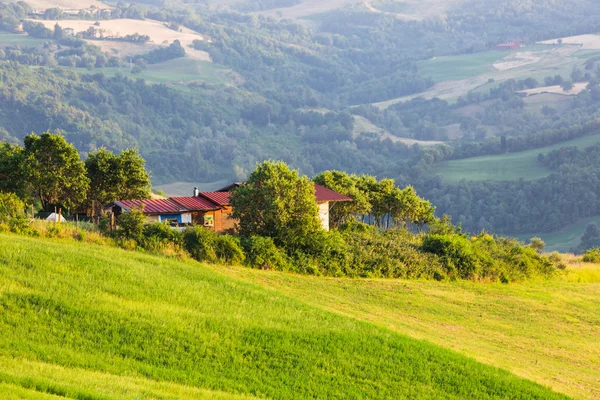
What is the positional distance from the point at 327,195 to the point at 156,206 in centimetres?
979

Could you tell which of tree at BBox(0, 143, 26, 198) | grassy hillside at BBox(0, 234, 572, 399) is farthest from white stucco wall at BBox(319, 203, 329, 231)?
grassy hillside at BBox(0, 234, 572, 399)

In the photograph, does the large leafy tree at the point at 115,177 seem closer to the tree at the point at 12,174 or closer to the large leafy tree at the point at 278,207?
the tree at the point at 12,174

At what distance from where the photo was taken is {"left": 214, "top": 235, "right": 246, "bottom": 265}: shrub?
115ft

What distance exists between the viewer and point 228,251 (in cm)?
3544

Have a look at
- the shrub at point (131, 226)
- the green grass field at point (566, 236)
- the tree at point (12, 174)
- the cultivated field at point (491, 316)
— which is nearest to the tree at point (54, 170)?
the tree at point (12, 174)

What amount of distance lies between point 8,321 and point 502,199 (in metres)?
149

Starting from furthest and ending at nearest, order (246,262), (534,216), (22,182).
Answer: (534,216) → (22,182) → (246,262)

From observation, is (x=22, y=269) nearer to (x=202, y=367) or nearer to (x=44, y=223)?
(x=202, y=367)

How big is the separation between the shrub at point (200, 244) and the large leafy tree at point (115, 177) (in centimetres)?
1513

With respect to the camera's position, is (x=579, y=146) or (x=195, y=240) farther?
(x=579, y=146)

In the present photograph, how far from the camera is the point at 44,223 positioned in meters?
33.4

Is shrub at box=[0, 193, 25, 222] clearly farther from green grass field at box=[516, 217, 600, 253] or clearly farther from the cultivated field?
green grass field at box=[516, 217, 600, 253]

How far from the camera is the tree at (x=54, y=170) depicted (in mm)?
45750

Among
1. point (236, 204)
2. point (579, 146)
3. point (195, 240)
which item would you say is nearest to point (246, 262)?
point (195, 240)
